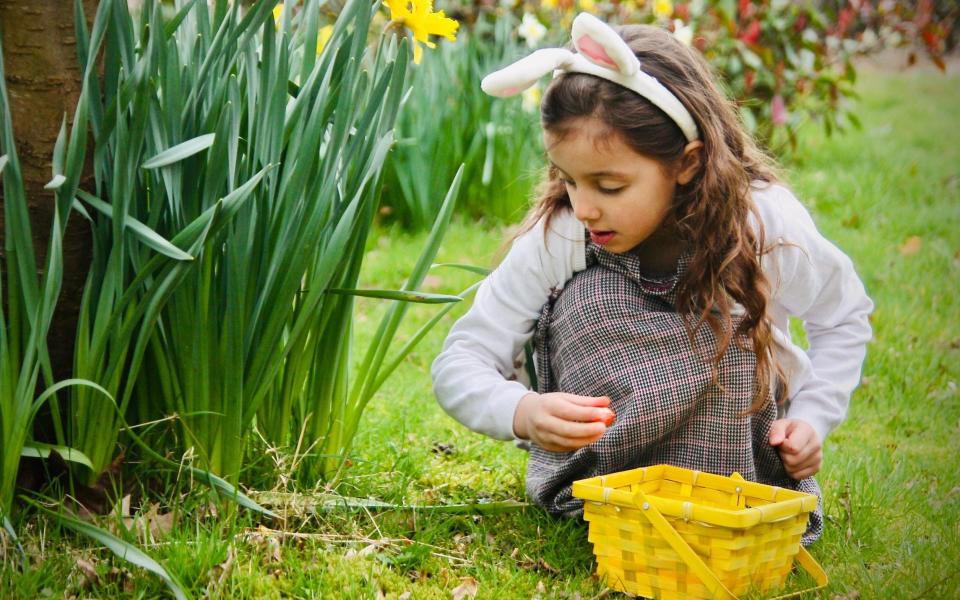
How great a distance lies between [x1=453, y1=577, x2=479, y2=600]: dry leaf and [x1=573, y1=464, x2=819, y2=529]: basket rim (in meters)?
0.23

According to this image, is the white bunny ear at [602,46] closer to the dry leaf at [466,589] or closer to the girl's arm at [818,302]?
the girl's arm at [818,302]

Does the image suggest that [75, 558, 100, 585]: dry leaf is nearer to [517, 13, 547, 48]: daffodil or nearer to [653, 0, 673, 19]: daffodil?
[517, 13, 547, 48]: daffodil

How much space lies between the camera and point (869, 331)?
6.93 feet

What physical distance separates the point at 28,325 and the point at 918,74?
9.47 m

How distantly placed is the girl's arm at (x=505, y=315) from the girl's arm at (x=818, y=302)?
0.38m

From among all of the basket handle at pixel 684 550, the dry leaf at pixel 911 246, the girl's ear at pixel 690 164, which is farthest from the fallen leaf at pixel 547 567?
the dry leaf at pixel 911 246

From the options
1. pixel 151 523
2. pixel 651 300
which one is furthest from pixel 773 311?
pixel 151 523

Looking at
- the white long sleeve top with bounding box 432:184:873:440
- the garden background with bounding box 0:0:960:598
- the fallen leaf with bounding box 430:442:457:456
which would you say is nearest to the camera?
the garden background with bounding box 0:0:960:598

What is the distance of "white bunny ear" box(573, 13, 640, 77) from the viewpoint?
5.74 feet

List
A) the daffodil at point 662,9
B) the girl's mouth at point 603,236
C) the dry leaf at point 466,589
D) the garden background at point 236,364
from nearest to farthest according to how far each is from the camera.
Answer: the garden background at point 236,364
the dry leaf at point 466,589
the girl's mouth at point 603,236
the daffodil at point 662,9

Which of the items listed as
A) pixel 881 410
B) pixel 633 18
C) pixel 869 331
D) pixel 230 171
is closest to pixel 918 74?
pixel 633 18

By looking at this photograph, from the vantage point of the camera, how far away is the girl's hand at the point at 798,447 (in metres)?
1.95

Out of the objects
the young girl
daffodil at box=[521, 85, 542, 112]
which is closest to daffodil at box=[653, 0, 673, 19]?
daffodil at box=[521, 85, 542, 112]

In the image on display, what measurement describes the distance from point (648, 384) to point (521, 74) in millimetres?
583
